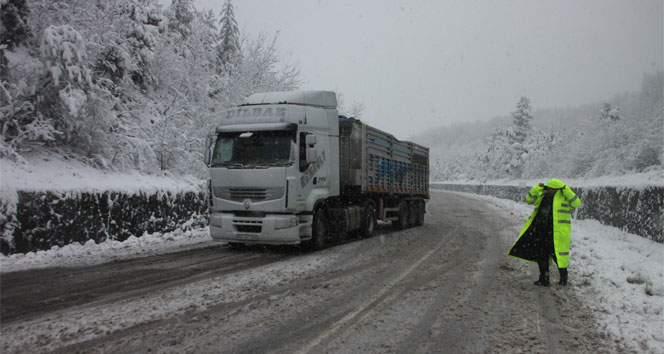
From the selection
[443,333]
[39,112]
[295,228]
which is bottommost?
[443,333]

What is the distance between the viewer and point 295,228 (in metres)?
9.50

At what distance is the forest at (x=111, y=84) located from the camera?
10602mm

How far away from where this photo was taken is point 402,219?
50.9 ft

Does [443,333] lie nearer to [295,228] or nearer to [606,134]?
[295,228]

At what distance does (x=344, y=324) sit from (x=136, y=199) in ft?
27.9

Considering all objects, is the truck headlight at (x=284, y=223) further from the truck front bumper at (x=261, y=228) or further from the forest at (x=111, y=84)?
the forest at (x=111, y=84)

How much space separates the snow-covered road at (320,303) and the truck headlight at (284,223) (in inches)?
27.6

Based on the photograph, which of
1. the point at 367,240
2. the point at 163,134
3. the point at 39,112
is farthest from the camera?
the point at 163,134

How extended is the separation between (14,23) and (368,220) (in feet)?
35.6

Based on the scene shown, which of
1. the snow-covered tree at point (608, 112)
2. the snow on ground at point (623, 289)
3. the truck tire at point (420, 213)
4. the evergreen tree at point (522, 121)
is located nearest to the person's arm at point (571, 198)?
the snow on ground at point (623, 289)

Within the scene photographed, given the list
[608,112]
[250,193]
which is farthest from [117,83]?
[608,112]

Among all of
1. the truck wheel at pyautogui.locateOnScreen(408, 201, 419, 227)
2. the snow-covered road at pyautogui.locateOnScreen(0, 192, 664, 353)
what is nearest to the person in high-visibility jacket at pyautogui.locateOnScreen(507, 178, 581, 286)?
the snow-covered road at pyautogui.locateOnScreen(0, 192, 664, 353)

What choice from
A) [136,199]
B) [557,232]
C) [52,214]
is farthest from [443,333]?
[136,199]

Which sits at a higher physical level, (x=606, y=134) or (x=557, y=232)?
(x=606, y=134)
